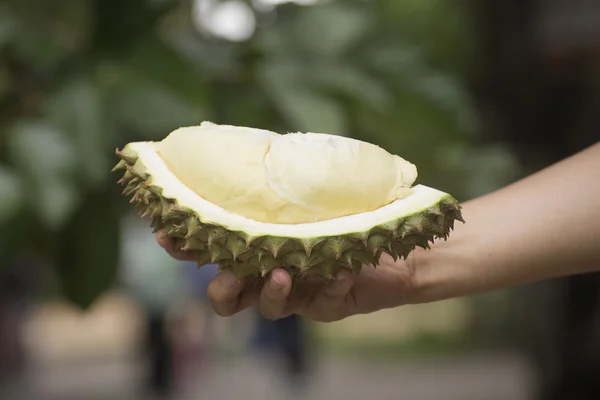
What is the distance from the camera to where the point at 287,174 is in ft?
1.91

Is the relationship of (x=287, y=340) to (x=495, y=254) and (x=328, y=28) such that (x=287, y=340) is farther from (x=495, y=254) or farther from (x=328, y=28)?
(x=495, y=254)

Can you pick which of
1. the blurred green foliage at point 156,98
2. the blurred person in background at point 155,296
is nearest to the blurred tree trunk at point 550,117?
the blurred green foliage at point 156,98

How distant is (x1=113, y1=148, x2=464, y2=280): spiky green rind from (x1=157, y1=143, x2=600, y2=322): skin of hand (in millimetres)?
90

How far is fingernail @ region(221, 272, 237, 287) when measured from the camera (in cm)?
62

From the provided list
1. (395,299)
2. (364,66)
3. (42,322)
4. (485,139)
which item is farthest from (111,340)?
(395,299)

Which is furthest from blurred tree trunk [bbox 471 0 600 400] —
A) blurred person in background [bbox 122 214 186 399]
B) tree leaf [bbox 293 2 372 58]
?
blurred person in background [bbox 122 214 186 399]

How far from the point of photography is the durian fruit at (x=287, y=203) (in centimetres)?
56

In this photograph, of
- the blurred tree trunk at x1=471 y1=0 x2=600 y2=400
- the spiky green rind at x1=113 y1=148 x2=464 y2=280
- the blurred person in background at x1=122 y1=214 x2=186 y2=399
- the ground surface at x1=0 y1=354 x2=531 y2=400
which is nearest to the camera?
the spiky green rind at x1=113 y1=148 x2=464 y2=280

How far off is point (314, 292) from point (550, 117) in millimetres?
1221

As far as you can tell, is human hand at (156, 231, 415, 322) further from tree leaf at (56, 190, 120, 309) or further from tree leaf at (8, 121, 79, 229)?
tree leaf at (56, 190, 120, 309)

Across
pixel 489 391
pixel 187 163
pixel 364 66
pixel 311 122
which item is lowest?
pixel 489 391

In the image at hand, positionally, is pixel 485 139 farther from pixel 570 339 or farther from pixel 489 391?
pixel 489 391

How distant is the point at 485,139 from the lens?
175cm

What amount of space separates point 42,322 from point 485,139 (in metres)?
3.89
